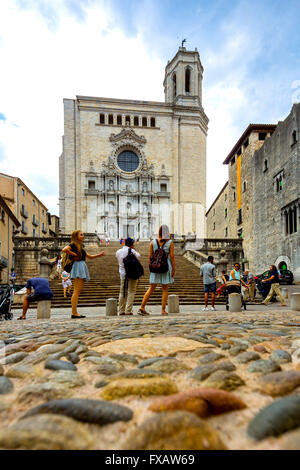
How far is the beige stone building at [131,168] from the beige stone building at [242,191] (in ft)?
11.5

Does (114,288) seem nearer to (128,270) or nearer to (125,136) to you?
(128,270)

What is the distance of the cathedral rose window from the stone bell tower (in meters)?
9.61

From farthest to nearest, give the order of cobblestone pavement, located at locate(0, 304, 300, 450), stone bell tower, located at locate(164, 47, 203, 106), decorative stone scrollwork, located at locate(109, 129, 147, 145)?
stone bell tower, located at locate(164, 47, 203, 106) → decorative stone scrollwork, located at locate(109, 129, 147, 145) → cobblestone pavement, located at locate(0, 304, 300, 450)

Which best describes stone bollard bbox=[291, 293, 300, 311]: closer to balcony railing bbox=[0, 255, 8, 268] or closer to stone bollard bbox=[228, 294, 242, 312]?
stone bollard bbox=[228, 294, 242, 312]

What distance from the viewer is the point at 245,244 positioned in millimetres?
31344

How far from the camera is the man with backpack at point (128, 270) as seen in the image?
6.41 metres

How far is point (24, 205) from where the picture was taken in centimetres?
3969

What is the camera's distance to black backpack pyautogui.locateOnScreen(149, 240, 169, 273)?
6.20m

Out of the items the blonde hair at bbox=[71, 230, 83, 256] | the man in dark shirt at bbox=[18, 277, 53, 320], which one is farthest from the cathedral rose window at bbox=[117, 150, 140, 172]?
the blonde hair at bbox=[71, 230, 83, 256]

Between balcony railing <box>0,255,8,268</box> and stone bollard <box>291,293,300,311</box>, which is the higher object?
balcony railing <box>0,255,8,268</box>

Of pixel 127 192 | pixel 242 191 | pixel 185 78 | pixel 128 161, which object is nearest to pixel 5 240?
pixel 127 192
